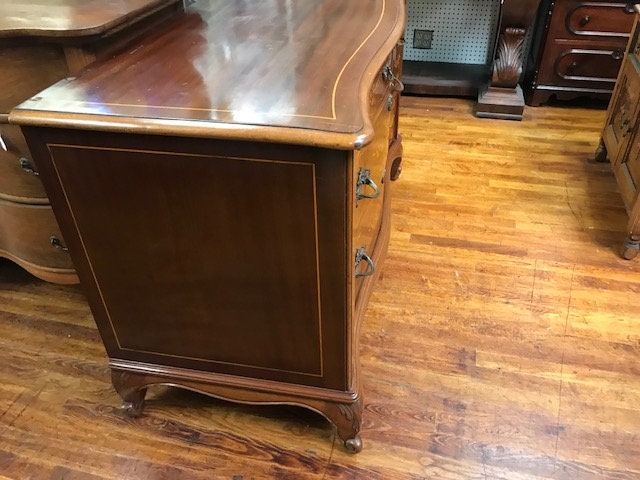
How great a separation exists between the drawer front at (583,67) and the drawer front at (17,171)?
238cm

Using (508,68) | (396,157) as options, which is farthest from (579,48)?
(396,157)

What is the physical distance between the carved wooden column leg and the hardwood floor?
729mm

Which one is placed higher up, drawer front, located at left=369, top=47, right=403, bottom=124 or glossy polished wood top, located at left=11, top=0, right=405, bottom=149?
glossy polished wood top, located at left=11, top=0, right=405, bottom=149

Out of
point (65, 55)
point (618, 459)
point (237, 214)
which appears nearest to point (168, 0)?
point (65, 55)

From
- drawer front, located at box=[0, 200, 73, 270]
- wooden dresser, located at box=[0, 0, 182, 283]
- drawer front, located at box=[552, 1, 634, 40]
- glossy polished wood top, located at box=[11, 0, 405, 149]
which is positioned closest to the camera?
glossy polished wood top, located at box=[11, 0, 405, 149]

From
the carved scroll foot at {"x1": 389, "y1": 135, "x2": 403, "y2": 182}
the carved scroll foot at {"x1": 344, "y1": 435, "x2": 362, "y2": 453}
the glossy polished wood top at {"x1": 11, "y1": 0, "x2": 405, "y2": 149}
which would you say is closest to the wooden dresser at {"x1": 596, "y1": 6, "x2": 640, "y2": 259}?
the carved scroll foot at {"x1": 389, "y1": 135, "x2": 403, "y2": 182}

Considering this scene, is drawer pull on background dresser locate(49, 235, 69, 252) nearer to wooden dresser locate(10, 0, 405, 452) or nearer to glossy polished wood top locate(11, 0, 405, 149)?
wooden dresser locate(10, 0, 405, 452)

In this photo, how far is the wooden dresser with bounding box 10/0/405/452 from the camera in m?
0.98

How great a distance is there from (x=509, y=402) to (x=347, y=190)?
831 mm

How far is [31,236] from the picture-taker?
160cm

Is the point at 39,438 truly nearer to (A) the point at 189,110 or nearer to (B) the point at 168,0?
(A) the point at 189,110

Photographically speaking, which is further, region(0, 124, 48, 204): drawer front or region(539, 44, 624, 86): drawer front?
region(539, 44, 624, 86): drawer front

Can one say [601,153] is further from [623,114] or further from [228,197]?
[228,197]

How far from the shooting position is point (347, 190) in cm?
98
